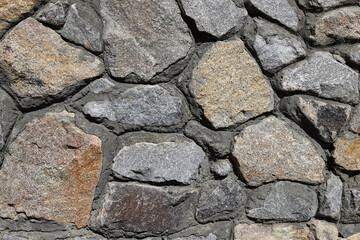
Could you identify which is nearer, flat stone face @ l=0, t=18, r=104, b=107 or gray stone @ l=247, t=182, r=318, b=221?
flat stone face @ l=0, t=18, r=104, b=107

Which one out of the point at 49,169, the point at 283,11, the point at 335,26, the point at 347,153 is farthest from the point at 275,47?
the point at 49,169

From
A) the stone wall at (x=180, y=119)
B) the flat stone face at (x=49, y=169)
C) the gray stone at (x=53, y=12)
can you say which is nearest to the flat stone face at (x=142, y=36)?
the stone wall at (x=180, y=119)

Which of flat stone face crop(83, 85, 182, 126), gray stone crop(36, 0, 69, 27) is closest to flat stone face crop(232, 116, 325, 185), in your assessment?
flat stone face crop(83, 85, 182, 126)

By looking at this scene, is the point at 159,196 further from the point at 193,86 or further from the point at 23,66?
the point at 23,66

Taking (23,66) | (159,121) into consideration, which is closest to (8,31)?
(23,66)

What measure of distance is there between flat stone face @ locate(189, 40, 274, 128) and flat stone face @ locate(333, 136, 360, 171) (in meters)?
0.30

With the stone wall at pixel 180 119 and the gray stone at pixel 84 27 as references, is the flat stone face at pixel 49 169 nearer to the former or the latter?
the stone wall at pixel 180 119

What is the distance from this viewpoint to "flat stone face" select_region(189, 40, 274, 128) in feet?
3.72

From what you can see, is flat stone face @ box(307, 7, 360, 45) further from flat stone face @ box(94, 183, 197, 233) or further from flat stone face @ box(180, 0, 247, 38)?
flat stone face @ box(94, 183, 197, 233)

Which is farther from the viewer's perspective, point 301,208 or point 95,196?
point 301,208

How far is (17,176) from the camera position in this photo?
3.36ft

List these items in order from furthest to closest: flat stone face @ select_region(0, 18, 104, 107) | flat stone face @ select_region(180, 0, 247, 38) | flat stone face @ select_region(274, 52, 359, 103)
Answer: flat stone face @ select_region(274, 52, 359, 103)
flat stone face @ select_region(180, 0, 247, 38)
flat stone face @ select_region(0, 18, 104, 107)

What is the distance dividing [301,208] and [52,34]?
37.1 inches

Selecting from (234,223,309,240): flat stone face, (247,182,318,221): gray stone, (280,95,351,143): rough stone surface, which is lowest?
(234,223,309,240): flat stone face
